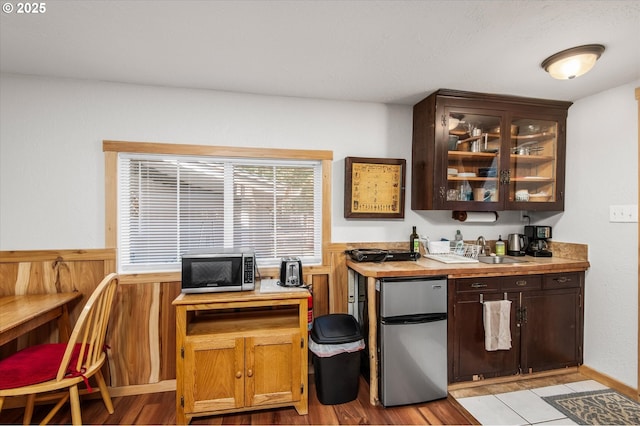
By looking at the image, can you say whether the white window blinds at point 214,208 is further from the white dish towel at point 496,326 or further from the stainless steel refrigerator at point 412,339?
the white dish towel at point 496,326

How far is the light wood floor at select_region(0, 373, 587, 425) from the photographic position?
193 centimetres

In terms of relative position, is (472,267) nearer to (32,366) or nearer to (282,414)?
(282,414)

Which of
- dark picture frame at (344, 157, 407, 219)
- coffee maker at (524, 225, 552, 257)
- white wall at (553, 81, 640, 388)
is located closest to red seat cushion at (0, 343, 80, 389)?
dark picture frame at (344, 157, 407, 219)

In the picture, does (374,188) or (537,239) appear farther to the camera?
(537,239)

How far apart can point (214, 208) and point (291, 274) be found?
0.86 metres

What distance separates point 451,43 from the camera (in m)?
1.72

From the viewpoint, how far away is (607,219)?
236 cm

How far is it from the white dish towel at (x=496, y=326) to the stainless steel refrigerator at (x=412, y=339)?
363 millimetres

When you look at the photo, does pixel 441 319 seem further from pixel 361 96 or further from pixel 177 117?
pixel 177 117

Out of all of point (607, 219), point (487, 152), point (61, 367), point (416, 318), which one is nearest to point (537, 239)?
point (607, 219)

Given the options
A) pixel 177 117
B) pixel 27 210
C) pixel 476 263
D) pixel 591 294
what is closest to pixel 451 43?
pixel 476 263

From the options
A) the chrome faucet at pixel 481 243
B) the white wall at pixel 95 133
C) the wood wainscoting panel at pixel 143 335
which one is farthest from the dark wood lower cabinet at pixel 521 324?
the wood wainscoting panel at pixel 143 335

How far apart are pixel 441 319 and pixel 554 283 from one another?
1.09 meters

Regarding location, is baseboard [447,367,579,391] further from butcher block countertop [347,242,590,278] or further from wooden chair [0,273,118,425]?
wooden chair [0,273,118,425]
